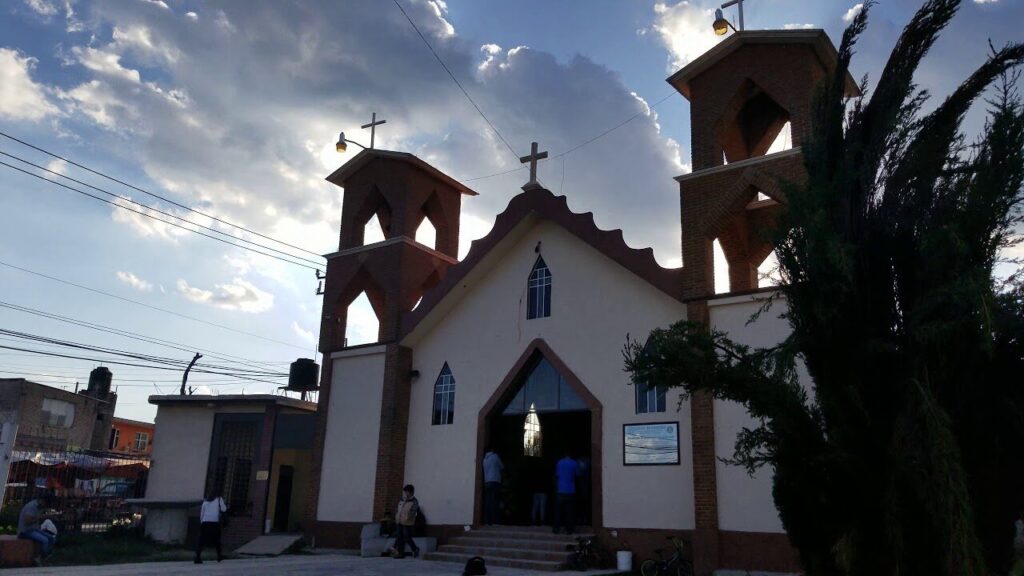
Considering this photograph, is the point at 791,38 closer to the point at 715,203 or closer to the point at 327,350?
the point at 715,203

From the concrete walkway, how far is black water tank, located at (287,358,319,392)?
276 inches

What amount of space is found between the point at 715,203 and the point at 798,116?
7.07ft

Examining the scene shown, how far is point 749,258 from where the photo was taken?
18406mm

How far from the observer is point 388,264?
2042 centimetres

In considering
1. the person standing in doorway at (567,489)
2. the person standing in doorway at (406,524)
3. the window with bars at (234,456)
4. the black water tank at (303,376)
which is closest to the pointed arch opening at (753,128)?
the person standing in doorway at (567,489)

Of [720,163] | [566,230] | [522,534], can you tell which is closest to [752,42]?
[720,163]

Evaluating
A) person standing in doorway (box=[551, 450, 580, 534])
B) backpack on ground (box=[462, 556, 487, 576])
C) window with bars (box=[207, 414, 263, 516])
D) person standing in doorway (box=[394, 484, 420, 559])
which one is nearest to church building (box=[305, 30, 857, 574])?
person standing in doorway (box=[551, 450, 580, 534])

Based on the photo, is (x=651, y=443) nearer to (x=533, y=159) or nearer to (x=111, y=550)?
(x=533, y=159)

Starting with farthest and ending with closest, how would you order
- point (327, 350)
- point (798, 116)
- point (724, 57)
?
point (327, 350)
point (724, 57)
point (798, 116)

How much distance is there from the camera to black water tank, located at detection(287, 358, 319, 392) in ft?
74.5

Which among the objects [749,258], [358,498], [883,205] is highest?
[749,258]

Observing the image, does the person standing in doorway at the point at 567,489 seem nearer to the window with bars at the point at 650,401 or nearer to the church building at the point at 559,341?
the church building at the point at 559,341

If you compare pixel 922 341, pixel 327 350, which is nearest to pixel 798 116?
pixel 922 341

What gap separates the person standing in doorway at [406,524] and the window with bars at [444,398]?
7.73ft
